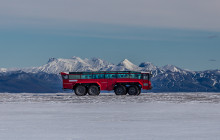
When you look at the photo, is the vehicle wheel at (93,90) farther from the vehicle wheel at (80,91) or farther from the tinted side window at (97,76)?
the tinted side window at (97,76)

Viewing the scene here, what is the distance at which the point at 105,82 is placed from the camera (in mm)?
45844

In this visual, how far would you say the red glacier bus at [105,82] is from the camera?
150 feet

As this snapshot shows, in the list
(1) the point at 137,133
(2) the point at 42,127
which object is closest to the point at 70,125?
(2) the point at 42,127

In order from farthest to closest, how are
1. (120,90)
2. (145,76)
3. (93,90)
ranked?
(145,76), (120,90), (93,90)

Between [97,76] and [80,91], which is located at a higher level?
[97,76]

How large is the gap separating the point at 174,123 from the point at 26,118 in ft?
25.6

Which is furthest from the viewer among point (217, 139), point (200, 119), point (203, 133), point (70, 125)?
point (200, 119)

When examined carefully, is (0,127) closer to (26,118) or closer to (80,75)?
(26,118)

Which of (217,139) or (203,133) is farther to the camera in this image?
(203,133)

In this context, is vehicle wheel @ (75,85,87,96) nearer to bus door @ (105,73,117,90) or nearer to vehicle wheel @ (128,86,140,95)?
bus door @ (105,73,117,90)

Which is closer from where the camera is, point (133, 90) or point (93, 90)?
point (93, 90)

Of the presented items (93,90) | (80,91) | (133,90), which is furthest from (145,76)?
(80,91)

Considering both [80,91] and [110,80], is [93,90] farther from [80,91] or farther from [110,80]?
[110,80]

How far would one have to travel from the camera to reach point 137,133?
16.0 metres
